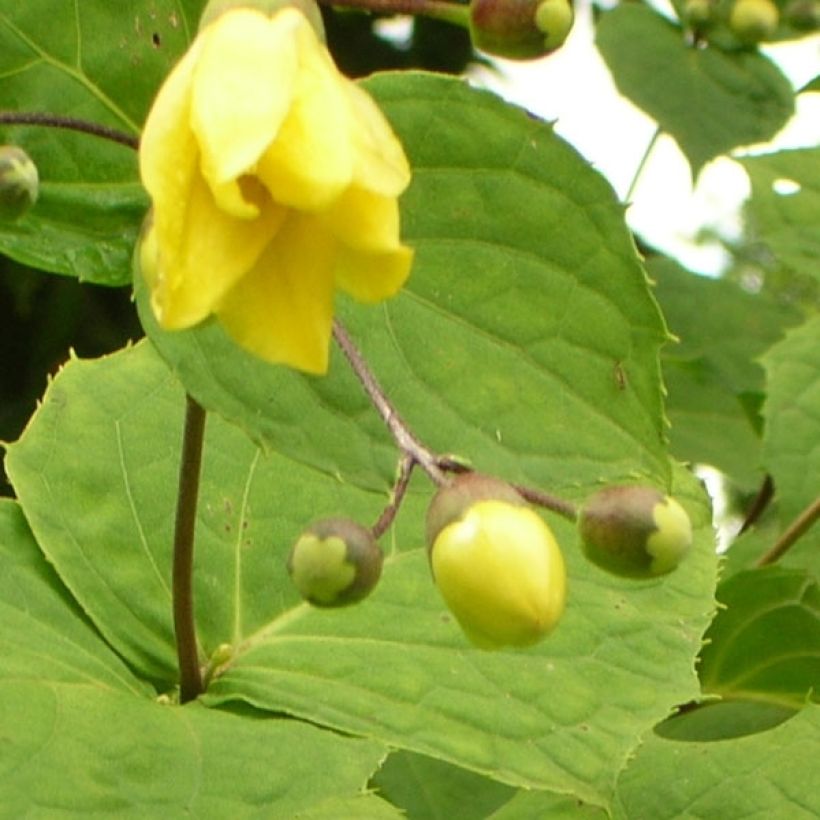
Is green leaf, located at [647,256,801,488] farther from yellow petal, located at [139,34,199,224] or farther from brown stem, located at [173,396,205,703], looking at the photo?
yellow petal, located at [139,34,199,224]

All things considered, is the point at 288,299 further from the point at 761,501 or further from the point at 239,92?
the point at 761,501

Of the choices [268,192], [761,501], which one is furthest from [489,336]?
A: [761,501]

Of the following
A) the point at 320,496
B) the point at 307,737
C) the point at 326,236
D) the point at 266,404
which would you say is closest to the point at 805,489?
the point at 320,496

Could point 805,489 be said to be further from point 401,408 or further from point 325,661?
point 401,408

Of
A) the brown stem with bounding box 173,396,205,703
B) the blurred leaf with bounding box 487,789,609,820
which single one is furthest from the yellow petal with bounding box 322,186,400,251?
the blurred leaf with bounding box 487,789,609,820

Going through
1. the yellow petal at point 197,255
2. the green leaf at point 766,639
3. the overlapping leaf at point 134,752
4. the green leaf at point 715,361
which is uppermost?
the yellow petal at point 197,255

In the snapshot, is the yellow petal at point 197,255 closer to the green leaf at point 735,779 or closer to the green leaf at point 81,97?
the green leaf at point 81,97

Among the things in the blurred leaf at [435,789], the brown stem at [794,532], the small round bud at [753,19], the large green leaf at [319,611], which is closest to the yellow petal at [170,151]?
the large green leaf at [319,611]
